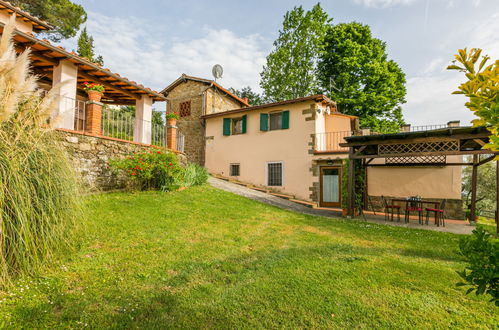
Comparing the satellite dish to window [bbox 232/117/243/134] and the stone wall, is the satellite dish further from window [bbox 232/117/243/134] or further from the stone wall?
the stone wall

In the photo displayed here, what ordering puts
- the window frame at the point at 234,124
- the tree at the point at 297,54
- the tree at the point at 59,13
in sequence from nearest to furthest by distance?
the window frame at the point at 234,124
the tree at the point at 59,13
the tree at the point at 297,54

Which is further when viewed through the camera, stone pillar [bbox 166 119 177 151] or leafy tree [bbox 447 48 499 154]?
stone pillar [bbox 166 119 177 151]

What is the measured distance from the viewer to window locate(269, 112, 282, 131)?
43.9ft

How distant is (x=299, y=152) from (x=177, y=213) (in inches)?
320

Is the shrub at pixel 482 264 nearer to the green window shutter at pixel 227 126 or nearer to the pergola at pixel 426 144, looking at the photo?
the pergola at pixel 426 144

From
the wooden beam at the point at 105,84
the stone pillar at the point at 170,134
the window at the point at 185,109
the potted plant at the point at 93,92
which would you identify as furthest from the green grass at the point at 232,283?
the window at the point at 185,109

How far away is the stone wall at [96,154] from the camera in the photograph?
21.7 feet

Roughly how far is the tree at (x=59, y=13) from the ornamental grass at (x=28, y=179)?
2015cm

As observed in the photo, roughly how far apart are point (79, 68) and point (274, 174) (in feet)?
31.8

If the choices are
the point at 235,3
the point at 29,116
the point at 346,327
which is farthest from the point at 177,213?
the point at 235,3

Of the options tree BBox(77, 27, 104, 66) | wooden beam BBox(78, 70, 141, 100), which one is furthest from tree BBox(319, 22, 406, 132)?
tree BBox(77, 27, 104, 66)

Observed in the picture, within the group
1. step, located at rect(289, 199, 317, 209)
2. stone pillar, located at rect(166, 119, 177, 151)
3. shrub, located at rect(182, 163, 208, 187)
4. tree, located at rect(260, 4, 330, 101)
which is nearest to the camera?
shrub, located at rect(182, 163, 208, 187)

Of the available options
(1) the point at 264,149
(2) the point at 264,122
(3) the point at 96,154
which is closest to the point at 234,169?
(1) the point at 264,149

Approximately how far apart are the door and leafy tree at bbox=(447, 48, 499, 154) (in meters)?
11.1
